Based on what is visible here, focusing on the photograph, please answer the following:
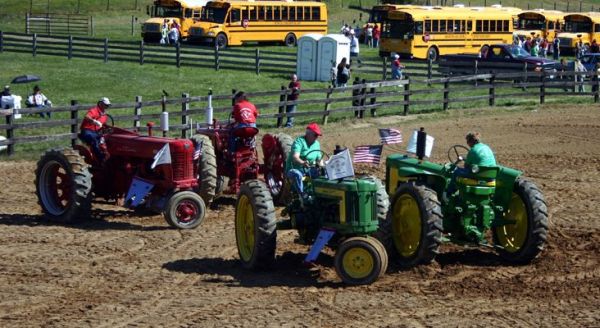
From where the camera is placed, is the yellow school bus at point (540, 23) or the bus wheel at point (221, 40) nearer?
the bus wheel at point (221, 40)

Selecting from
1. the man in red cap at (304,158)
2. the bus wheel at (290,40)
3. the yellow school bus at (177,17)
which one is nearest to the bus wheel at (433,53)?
the bus wheel at (290,40)

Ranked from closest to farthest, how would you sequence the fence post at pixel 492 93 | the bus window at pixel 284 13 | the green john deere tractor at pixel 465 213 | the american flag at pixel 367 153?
the green john deere tractor at pixel 465 213 → the american flag at pixel 367 153 → the fence post at pixel 492 93 → the bus window at pixel 284 13

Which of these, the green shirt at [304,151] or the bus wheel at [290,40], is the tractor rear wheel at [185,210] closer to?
the green shirt at [304,151]

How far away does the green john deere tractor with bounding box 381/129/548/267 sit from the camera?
11352 mm

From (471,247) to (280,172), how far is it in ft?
13.6

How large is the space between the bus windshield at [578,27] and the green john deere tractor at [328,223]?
43327 mm

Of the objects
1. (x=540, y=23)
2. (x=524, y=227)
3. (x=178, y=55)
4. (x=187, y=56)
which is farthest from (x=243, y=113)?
(x=540, y=23)

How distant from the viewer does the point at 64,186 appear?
48.3ft

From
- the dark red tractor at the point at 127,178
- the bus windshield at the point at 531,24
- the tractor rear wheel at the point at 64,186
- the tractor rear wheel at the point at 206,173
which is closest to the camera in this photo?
the dark red tractor at the point at 127,178

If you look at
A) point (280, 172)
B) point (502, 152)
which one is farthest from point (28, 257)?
point (502, 152)

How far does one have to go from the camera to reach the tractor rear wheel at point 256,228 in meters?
11.2

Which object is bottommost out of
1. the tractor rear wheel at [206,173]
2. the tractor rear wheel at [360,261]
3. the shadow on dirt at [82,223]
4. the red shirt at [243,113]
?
the shadow on dirt at [82,223]

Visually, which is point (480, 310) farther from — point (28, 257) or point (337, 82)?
point (337, 82)

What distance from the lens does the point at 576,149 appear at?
2133 cm
